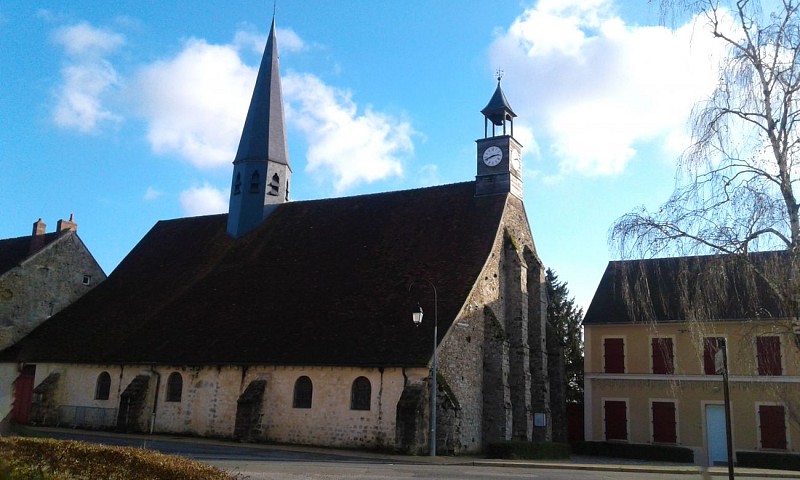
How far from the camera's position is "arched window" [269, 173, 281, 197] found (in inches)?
1174

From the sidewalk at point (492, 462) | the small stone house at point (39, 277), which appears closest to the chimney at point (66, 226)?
the small stone house at point (39, 277)

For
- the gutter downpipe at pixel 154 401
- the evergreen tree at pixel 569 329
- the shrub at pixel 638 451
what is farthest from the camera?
the evergreen tree at pixel 569 329

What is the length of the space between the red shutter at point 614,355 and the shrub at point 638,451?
332 centimetres

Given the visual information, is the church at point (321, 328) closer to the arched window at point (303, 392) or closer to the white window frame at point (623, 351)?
the arched window at point (303, 392)

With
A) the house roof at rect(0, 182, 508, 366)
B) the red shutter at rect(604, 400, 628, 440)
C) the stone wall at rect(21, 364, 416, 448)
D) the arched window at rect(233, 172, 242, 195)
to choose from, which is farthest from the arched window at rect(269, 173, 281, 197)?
the red shutter at rect(604, 400, 628, 440)

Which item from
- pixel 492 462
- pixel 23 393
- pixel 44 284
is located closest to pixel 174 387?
pixel 23 393

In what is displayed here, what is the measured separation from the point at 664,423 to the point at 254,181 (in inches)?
757

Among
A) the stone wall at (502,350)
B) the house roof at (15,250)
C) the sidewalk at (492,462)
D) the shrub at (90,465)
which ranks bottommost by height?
the sidewalk at (492,462)

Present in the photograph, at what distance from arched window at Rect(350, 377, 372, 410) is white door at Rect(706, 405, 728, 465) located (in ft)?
41.2

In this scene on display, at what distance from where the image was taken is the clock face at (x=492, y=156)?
1000 inches

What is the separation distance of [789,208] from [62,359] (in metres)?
25.3

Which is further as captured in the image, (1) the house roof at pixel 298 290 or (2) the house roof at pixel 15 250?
(2) the house roof at pixel 15 250

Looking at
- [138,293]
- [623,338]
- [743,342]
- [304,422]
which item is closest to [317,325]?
[304,422]

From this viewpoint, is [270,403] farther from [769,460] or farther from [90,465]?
[769,460]
